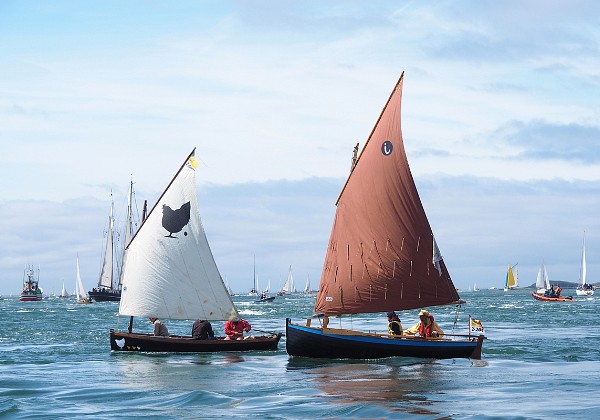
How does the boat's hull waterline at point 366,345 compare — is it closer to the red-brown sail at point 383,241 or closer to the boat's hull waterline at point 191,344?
the red-brown sail at point 383,241

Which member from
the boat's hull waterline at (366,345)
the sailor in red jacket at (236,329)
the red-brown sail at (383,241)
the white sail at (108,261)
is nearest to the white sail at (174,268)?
the sailor in red jacket at (236,329)

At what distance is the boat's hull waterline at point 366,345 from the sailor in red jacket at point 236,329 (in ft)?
18.2

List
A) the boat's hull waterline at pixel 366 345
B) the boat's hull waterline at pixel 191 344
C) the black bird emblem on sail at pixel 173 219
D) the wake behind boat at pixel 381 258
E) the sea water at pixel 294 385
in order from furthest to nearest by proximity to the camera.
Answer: the black bird emblem on sail at pixel 173 219 → the boat's hull waterline at pixel 191 344 → the wake behind boat at pixel 381 258 → the boat's hull waterline at pixel 366 345 → the sea water at pixel 294 385

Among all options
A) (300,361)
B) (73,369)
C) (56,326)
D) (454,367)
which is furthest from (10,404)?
(56,326)

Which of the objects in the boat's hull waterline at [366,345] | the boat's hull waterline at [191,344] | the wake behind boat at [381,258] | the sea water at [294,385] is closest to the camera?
the sea water at [294,385]

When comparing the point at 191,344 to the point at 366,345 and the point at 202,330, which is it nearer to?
the point at 202,330

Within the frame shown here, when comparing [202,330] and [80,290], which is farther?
[80,290]

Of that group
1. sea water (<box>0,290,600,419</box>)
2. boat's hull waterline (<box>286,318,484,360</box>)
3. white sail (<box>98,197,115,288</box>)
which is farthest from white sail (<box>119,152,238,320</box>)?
white sail (<box>98,197,115,288</box>)

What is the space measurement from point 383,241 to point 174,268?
10.6 m

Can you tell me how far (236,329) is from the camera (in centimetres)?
4475

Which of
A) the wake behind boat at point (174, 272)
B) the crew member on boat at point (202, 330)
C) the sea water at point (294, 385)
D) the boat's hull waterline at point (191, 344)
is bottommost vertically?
the sea water at point (294, 385)

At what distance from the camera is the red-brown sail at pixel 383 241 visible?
39.0m

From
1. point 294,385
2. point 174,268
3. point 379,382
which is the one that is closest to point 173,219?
point 174,268

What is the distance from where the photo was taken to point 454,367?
121 ft
